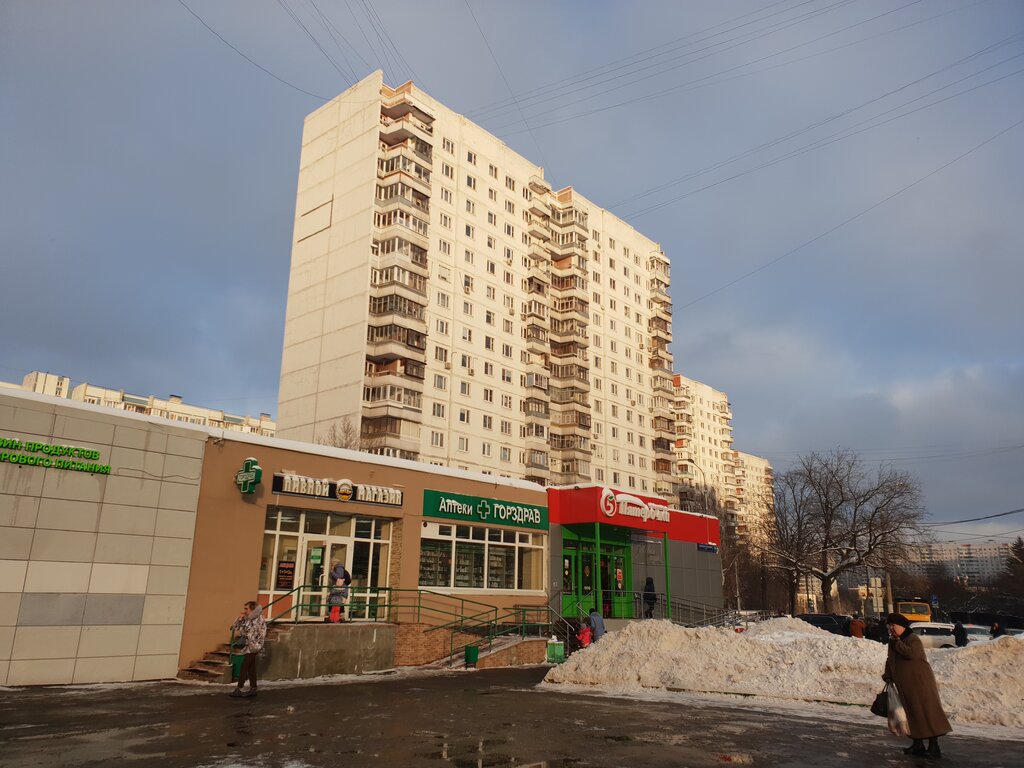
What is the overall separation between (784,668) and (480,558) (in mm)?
13471

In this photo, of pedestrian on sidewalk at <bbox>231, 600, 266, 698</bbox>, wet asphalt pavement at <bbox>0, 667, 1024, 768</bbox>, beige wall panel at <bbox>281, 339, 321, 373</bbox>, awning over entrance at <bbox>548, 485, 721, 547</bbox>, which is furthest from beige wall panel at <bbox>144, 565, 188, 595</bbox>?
beige wall panel at <bbox>281, 339, 321, 373</bbox>

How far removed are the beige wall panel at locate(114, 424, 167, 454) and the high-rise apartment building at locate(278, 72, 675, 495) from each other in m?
37.6

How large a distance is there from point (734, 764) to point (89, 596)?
1460cm

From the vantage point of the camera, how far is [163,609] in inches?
703

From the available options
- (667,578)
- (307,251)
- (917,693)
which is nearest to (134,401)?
(307,251)

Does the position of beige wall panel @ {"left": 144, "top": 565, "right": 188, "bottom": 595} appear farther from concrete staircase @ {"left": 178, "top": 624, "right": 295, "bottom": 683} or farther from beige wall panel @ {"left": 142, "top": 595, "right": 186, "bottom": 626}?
concrete staircase @ {"left": 178, "top": 624, "right": 295, "bottom": 683}

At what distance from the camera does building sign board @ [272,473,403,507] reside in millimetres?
20828

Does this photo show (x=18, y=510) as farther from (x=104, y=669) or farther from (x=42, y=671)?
(x=104, y=669)

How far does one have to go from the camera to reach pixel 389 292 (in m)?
59.2

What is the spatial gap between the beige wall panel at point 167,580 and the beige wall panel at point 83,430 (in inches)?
131

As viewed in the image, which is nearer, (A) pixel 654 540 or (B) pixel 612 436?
(A) pixel 654 540

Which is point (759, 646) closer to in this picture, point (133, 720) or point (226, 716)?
point (226, 716)

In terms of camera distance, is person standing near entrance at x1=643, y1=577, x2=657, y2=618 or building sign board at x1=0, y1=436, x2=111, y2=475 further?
person standing near entrance at x1=643, y1=577, x2=657, y2=618

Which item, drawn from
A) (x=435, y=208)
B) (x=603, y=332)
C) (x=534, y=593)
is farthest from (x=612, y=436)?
(x=534, y=593)
